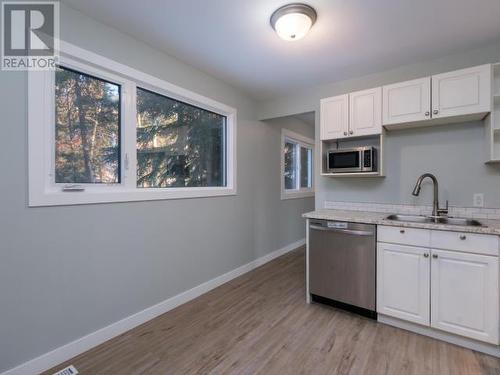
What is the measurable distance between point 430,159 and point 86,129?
3.12 meters

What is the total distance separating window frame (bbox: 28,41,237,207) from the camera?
1599mm

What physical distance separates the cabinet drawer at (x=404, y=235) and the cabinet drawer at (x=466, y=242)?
0.05m

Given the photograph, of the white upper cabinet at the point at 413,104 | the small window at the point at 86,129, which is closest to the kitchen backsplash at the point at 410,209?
the white upper cabinet at the point at 413,104

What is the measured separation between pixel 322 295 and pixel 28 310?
233 centimetres

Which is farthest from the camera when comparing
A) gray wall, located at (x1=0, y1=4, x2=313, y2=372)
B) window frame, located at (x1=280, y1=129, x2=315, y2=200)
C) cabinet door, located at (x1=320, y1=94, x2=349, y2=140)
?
window frame, located at (x1=280, y1=129, x2=315, y2=200)

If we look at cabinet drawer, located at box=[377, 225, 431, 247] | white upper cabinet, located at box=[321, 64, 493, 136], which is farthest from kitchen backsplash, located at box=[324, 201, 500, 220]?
white upper cabinet, located at box=[321, 64, 493, 136]

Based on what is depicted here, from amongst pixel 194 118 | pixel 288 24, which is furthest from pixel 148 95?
pixel 288 24

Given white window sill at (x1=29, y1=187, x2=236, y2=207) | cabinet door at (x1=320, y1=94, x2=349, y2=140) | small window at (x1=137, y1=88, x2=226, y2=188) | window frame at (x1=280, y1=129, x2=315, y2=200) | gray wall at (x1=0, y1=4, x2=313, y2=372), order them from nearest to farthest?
gray wall at (x1=0, y1=4, x2=313, y2=372) → white window sill at (x1=29, y1=187, x2=236, y2=207) → small window at (x1=137, y1=88, x2=226, y2=188) → cabinet door at (x1=320, y1=94, x2=349, y2=140) → window frame at (x1=280, y1=129, x2=315, y2=200)

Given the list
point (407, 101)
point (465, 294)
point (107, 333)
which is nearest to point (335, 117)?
point (407, 101)

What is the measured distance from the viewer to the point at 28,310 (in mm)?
1587

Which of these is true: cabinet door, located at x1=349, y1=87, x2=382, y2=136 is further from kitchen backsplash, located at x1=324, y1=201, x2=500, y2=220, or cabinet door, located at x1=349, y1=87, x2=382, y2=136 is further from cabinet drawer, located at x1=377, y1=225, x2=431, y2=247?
cabinet drawer, located at x1=377, y1=225, x2=431, y2=247

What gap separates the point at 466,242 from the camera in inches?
71.7

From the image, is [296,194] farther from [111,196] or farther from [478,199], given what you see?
[111,196]

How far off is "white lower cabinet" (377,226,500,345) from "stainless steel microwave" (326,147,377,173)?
0.71 meters
